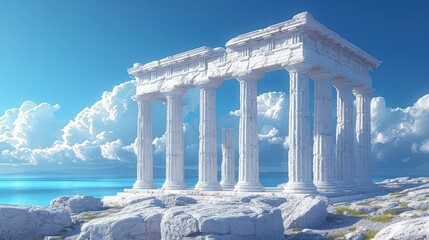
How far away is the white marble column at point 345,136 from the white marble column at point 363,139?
8.47 feet

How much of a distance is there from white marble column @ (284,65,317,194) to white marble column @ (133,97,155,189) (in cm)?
1867

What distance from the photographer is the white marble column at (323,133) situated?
37500mm

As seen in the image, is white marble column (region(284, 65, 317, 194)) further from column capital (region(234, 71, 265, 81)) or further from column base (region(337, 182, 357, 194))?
column base (region(337, 182, 357, 194))

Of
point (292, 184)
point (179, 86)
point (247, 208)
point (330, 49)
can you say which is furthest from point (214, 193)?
point (247, 208)

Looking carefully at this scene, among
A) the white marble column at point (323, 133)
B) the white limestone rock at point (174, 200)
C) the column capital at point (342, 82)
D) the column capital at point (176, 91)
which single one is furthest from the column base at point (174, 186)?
the column capital at point (342, 82)

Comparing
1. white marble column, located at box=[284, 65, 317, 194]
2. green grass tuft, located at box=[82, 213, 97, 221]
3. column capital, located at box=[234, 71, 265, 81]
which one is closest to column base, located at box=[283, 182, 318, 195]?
white marble column, located at box=[284, 65, 317, 194]

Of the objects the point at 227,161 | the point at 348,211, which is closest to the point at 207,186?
the point at 227,161

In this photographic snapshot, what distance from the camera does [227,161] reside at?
46469 millimetres

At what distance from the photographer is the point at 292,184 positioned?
113 ft

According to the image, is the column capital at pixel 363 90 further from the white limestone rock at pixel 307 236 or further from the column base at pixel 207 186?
the white limestone rock at pixel 307 236

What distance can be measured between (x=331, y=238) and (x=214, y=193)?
18.9 m

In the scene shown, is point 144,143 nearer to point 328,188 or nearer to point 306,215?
point 328,188

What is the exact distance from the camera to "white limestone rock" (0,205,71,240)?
2581cm

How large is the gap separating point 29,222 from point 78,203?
34.1 feet
